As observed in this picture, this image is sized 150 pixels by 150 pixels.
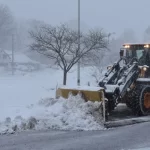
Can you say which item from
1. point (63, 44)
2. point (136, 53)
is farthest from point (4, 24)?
point (136, 53)

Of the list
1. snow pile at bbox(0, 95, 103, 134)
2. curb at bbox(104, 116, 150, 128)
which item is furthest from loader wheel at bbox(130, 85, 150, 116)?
snow pile at bbox(0, 95, 103, 134)

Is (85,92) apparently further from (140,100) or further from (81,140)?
(81,140)

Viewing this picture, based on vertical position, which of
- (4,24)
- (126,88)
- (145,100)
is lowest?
(145,100)

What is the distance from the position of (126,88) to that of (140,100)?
2.37 ft

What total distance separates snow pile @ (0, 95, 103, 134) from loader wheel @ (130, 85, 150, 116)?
6.85ft

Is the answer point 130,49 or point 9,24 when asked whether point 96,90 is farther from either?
point 9,24

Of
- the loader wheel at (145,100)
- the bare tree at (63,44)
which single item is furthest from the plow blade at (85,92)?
the bare tree at (63,44)

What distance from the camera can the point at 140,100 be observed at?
47.5 ft

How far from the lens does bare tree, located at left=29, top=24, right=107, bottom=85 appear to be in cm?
2952

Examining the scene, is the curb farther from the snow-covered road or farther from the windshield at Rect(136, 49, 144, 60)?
the windshield at Rect(136, 49, 144, 60)

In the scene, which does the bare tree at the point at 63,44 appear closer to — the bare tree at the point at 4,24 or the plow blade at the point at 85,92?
the plow blade at the point at 85,92

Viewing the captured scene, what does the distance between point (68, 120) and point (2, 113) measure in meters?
3.18

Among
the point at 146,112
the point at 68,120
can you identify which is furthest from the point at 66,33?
the point at 68,120

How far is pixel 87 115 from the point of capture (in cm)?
1270
